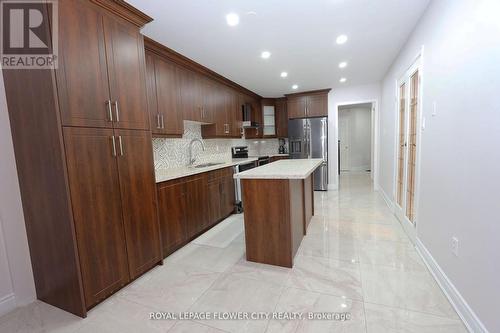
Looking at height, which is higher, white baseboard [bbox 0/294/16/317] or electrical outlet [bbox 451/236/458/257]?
electrical outlet [bbox 451/236/458/257]

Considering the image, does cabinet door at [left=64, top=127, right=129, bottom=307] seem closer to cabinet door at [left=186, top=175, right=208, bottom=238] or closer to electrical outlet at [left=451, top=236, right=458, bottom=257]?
cabinet door at [left=186, top=175, right=208, bottom=238]

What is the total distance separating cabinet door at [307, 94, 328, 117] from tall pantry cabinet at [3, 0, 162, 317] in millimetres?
4202

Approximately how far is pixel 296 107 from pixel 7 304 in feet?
18.1

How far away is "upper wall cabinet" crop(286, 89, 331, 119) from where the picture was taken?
5.39 m

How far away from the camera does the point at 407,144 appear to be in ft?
9.73

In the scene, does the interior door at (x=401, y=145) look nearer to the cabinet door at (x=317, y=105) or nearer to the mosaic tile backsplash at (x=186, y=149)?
the cabinet door at (x=317, y=105)

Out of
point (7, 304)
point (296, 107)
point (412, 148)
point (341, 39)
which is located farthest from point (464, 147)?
point (296, 107)

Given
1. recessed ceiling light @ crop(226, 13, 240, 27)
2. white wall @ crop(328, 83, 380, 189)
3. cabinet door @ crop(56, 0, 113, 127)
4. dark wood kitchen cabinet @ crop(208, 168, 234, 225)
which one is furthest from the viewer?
white wall @ crop(328, 83, 380, 189)

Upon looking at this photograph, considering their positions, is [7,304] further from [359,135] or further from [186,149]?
[359,135]

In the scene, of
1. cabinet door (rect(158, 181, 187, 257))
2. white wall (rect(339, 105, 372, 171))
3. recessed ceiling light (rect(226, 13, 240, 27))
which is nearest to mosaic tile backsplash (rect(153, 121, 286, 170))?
cabinet door (rect(158, 181, 187, 257))

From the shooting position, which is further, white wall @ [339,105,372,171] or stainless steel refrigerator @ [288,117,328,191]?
white wall @ [339,105,372,171]

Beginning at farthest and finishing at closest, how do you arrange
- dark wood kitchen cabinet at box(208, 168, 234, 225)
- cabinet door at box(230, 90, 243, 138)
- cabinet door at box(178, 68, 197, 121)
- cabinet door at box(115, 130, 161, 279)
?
1. cabinet door at box(230, 90, 243, 138)
2. dark wood kitchen cabinet at box(208, 168, 234, 225)
3. cabinet door at box(178, 68, 197, 121)
4. cabinet door at box(115, 130, 161, 279)

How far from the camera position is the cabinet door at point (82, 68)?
1506mm

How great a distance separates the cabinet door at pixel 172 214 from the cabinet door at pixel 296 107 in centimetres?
380
